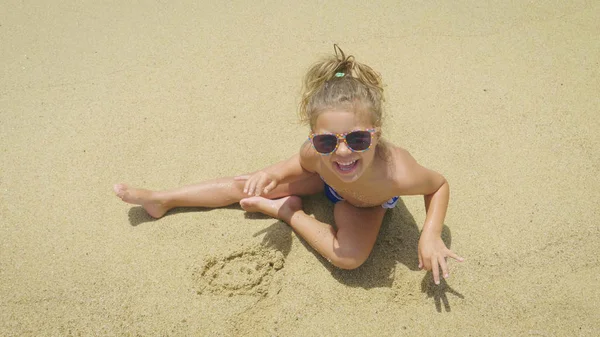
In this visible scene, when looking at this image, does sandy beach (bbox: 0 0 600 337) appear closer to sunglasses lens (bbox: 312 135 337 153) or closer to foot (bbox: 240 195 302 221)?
foot (bbox: 240 195 302 221)

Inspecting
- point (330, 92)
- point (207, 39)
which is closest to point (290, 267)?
point (330, 92)

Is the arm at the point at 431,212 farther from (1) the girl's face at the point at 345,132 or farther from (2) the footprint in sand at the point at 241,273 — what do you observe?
(2) the footprint in sand at the point at 241,273

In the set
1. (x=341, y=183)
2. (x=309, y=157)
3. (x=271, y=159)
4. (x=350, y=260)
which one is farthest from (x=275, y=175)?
(x=350, y=260)

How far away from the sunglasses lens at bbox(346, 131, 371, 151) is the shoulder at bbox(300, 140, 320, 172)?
16.6 inches

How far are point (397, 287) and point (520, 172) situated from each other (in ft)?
3.87

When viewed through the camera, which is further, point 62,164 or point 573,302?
point 62,164

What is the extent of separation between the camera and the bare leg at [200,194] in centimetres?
280

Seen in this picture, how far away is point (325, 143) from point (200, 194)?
105 cm

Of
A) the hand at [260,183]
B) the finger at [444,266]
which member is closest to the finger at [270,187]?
the hand at [260,183]

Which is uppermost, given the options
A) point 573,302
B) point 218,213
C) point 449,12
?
point 449,12

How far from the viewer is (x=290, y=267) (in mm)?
2605

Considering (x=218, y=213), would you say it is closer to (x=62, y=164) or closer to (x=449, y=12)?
(x=62, y=164)

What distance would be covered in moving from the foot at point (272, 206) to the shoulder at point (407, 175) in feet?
2.29

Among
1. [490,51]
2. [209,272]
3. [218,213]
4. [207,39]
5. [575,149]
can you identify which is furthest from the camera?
[207,39]
